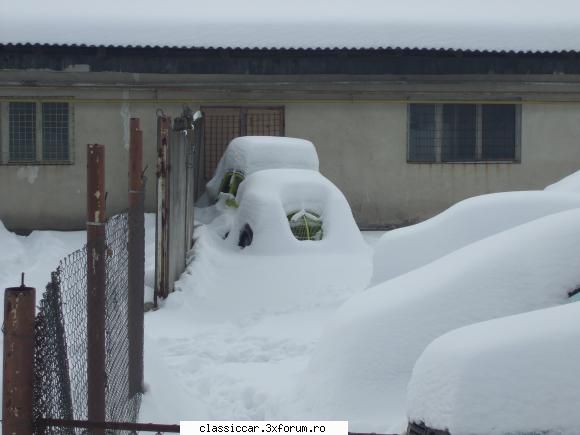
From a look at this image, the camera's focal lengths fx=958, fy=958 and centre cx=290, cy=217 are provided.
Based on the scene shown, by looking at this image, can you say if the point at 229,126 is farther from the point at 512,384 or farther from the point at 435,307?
the point at 512,384

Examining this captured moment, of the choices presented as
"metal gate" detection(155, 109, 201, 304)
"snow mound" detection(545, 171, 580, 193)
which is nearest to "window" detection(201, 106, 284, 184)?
"metal gate" detection(155, 109, 201, 304)

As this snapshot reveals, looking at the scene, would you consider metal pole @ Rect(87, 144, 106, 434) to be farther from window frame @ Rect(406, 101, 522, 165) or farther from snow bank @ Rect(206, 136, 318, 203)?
window frame @ Rect(406, 101, 522, 165)

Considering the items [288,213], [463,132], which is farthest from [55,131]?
[463,132]

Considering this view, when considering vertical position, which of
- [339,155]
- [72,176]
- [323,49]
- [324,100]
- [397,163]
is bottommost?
[72,176]

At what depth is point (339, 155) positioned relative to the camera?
1404 centimetres

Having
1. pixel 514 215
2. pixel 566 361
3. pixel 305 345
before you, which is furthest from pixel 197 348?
pixel 566 361

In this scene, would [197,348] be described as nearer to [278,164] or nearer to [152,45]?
[278,164]

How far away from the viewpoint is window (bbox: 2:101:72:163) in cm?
1351

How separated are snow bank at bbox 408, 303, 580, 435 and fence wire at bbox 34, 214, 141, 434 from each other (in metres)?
1.42

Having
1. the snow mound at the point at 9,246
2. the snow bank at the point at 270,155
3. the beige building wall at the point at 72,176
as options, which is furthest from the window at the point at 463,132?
the snow mound at the point at 9,246

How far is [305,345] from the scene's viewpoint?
7.78 meters

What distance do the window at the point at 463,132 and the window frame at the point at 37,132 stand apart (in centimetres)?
491

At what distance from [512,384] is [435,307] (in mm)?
1695

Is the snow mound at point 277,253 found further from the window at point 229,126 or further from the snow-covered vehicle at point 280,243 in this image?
the window at point 229,126
